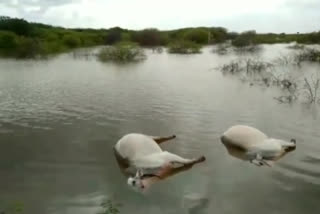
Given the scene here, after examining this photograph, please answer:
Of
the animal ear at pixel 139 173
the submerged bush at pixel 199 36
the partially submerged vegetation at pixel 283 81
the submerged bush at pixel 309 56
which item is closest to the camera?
the animal ear at pixel 139 173

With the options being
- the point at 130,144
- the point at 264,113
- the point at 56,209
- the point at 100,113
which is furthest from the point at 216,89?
the point at 56,209

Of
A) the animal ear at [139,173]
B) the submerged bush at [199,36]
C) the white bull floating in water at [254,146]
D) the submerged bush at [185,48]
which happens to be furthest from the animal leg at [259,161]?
the submerged bush at [199,36]

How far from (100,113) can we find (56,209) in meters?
7.34

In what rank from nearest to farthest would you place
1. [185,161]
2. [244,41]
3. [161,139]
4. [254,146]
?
[185,161] → [254,146] → [161,139] → [244,41]

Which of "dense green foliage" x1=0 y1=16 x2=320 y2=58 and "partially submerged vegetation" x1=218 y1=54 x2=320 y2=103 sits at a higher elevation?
"dense green foliage" x1=0 y1=16 x2=320 y2=58

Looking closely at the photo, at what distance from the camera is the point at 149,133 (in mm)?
11227

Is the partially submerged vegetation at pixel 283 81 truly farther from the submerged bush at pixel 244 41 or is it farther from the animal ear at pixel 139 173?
the submerged bush at pixel 244 41

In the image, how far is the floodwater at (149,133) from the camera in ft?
22.9

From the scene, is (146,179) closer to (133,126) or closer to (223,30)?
(133,126)

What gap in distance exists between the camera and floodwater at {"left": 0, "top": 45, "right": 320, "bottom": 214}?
22.9 feet

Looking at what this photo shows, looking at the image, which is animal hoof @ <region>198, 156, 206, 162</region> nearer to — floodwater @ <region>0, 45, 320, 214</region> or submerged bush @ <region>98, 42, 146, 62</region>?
floodwater @ <region>0, 45, 320, 214</region>

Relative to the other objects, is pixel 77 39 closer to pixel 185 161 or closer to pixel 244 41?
pixel 244 41

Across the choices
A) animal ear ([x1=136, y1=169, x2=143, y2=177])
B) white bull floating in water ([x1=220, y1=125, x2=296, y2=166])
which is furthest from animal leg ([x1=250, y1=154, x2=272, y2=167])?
animal ear ([x1=136, y1=169, x2=143, y2=177])

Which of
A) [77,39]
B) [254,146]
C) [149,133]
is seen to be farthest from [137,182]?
[77,39]
